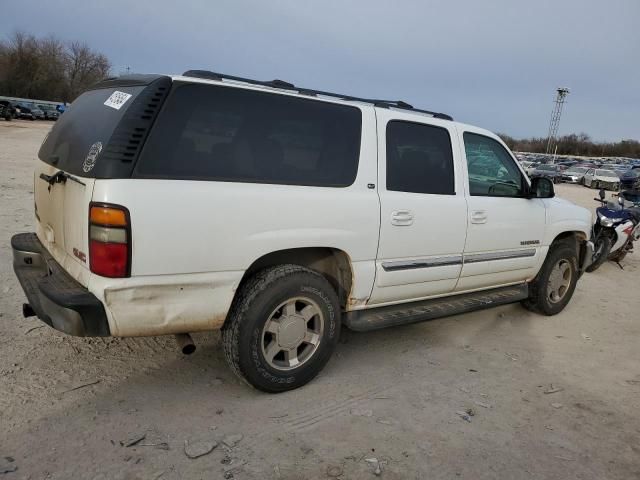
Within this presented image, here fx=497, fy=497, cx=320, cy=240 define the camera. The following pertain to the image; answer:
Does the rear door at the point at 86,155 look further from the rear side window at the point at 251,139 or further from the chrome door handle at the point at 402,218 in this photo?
the chrome door handle at the point at 402,218

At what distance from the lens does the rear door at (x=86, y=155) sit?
2.61m

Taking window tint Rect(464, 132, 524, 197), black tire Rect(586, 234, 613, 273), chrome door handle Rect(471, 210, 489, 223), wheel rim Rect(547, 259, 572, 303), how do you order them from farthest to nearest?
black tire Rect(586, 234, 613, 273), wheel rim Rect(547, 259, 572, 303), window tint Rect(464, 132, 524, 197), chrome door handle Rect(471, 210, 489, 223)

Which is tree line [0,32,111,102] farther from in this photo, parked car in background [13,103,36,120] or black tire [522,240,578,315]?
black tire [522,240,578,315]

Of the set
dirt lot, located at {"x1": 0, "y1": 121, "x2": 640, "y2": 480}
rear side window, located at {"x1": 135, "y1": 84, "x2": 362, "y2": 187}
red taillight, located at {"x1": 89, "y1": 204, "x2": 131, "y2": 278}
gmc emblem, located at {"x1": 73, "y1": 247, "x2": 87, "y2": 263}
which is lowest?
dirt lot, located at {"x1": 0, "y1": 121, "x2": 640, "y2": 480}

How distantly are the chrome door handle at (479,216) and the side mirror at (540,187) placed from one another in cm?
77

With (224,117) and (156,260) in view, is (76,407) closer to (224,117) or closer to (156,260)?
(156,260)

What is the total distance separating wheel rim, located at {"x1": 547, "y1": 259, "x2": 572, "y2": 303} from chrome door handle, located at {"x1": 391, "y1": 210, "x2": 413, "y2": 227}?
2.47m

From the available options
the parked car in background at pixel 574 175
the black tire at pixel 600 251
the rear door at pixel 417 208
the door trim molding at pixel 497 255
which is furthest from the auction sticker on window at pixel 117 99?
the parked car in background at pixel 574 175

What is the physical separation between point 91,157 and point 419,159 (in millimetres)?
2343

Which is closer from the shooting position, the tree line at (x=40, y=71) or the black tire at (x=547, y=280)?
the black tire at (x=547, y=280)

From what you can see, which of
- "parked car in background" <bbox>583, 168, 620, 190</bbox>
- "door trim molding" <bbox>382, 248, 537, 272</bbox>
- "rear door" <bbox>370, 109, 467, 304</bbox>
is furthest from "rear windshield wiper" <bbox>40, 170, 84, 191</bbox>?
"parked car in background" <bbox>583, 168, 620, 190</bbox>

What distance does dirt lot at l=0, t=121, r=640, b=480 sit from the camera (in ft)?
8.64

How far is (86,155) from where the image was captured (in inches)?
109

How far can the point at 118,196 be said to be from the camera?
251 centimetres
